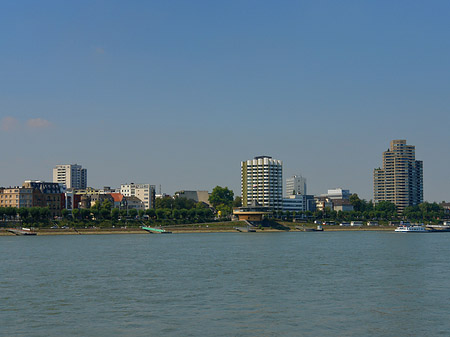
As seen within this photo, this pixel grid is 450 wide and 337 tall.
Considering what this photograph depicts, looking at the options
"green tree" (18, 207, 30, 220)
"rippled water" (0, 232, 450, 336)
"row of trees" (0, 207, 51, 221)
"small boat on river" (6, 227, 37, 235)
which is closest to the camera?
"rippled water" (0, 232, 450, 336)

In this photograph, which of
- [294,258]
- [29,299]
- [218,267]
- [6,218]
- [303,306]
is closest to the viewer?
[303,306]

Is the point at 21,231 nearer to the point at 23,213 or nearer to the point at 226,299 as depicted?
the point at 23,213

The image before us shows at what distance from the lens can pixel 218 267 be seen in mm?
71312

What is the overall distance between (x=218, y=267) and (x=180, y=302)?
27258mm

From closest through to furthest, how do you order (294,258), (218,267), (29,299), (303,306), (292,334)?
(292,334)
(303,306)
(29,299)
(218,267)
(294,258)

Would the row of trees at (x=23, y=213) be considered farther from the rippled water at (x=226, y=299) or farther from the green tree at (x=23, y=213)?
the rippled water at (x=226, y=299)

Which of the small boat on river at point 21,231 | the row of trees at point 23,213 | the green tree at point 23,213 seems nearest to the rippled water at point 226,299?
the small boat on river at point 21,231

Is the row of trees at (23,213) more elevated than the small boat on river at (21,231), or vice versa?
the row of trees at (23,213)

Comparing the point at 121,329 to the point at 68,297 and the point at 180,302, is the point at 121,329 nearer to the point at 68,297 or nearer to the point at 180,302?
the point at 180,302

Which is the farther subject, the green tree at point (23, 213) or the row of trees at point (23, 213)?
the green tree at point (23, 213)

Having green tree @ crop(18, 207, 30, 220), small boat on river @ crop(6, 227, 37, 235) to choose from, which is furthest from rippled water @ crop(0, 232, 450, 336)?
green tree @ crop(18, 207, 30, 220)

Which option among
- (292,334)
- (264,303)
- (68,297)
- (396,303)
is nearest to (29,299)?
(68,297)

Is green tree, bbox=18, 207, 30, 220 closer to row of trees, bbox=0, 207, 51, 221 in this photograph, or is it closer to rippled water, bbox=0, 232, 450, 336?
row of trees, bbox=0, 207, 51, 221

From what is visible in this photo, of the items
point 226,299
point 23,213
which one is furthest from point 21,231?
point 226,299
